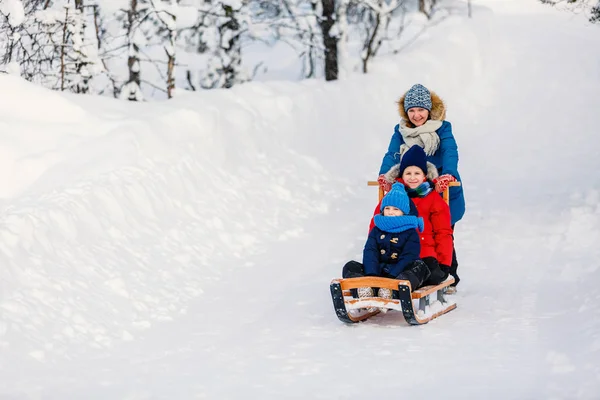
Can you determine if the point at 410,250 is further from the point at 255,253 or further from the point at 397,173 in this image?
the point at 255,253

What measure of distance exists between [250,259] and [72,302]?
267 cm

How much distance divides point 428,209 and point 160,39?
10.3m

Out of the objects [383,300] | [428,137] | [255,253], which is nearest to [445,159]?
[428,137]

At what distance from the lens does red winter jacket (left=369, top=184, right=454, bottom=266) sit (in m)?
7.34

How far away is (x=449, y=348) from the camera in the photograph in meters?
6.06

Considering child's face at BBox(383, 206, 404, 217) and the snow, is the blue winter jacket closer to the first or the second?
the snow

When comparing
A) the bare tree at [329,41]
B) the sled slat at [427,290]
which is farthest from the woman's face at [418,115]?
the bare tree at [329,41]

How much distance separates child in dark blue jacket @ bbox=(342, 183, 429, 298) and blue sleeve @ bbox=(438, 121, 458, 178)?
0.94 m

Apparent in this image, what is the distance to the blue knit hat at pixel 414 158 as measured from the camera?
7.49 meters

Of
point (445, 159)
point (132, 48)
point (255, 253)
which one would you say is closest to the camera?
point (445, 159)

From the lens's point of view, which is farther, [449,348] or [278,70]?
[278,70]

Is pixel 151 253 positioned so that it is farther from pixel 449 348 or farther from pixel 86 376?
pixel 449 348

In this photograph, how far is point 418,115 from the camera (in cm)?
805

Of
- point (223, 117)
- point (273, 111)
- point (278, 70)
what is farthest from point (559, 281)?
point (278, 70)
